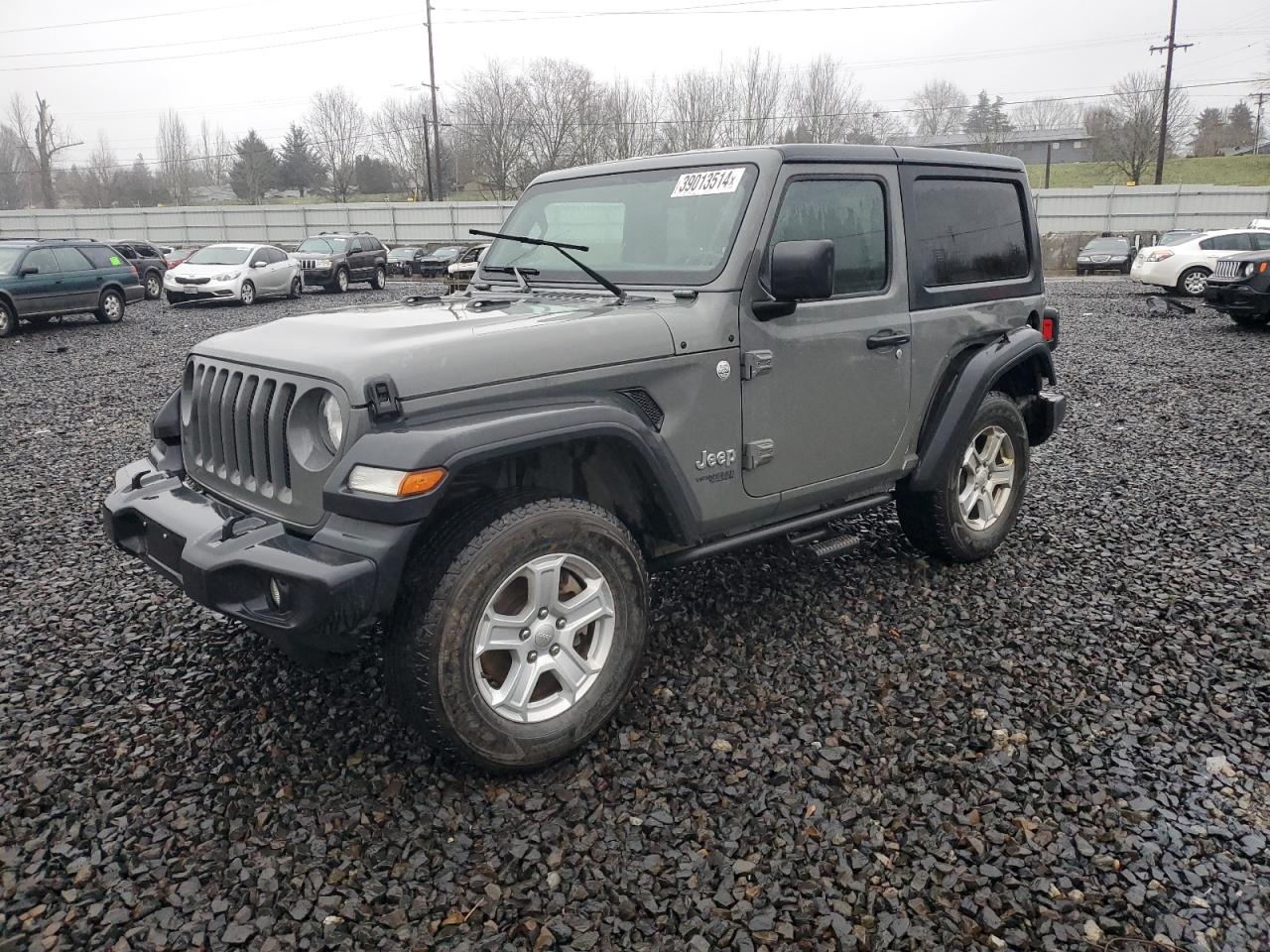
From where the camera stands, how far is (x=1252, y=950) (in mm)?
2236

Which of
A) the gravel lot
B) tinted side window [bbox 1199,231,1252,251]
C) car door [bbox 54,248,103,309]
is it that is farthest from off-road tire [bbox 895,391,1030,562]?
tinted side window [bbox 1199,231,1252,251]

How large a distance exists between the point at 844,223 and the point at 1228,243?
802 inches

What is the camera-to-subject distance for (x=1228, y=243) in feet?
64.3

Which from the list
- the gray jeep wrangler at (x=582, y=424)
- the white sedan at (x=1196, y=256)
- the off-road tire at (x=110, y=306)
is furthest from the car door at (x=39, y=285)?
the white sedan at (x=1196, y=256)

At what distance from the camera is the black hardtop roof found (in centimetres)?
361

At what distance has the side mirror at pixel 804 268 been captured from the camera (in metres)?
3.17

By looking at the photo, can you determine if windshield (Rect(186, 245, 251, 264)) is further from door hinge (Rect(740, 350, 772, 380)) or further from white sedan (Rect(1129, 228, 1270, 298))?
white sedan (Rect(1129, 228, 1270, 298))

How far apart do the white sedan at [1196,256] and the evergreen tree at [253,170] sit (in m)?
67.3

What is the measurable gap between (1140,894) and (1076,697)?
112cm

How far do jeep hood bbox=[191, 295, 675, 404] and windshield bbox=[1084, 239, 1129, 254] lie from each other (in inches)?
1275

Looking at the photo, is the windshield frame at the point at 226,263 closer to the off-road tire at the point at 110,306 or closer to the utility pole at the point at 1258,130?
the off-road tire at the point at 110,306

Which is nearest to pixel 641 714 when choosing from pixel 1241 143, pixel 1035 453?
pixel 1035 453

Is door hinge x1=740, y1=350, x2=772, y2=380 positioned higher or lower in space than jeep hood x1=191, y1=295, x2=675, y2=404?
lower

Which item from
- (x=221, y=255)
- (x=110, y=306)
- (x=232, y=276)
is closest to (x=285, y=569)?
(x=110, y=306)
